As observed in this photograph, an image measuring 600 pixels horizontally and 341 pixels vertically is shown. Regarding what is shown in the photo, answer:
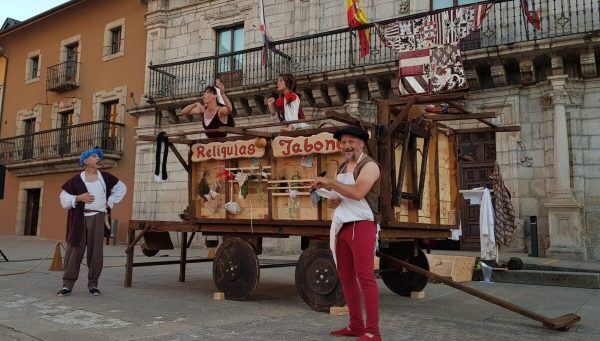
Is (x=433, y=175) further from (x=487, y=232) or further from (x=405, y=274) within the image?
(x=487, y=232)

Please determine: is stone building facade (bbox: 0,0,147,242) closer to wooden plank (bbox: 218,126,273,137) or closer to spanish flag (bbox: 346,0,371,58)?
spanish flag (bbox: 346,0,371,58)

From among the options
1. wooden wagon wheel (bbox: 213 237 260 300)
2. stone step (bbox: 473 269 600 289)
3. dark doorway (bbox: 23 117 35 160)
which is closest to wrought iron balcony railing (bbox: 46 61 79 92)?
dark doorway (bbox: 23 117 35 160)

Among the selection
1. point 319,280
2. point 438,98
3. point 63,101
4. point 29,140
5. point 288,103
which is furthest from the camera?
point 29,140

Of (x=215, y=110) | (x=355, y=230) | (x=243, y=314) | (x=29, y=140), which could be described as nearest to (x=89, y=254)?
(x=215, y=110)

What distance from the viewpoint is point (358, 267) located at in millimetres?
4051

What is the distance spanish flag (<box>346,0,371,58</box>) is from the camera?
45.9ft

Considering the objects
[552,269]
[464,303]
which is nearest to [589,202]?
[552,269]

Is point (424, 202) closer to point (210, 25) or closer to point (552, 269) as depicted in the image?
point (552, 269)

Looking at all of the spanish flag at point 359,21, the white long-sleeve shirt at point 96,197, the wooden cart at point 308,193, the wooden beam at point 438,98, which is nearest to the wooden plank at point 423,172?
the wooden cart at point 308,193

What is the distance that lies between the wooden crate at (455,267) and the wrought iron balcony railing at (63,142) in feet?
47.8

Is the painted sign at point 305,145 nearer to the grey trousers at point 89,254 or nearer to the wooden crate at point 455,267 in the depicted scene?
the grey trousers at point 89,254

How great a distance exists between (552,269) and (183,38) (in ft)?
49.3

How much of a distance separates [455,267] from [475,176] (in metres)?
4.93

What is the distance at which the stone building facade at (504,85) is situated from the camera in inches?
453
